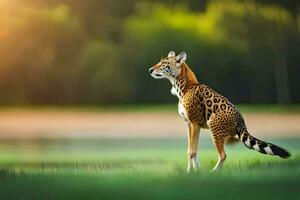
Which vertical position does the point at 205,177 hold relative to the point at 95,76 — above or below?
below

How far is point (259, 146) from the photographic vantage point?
3.38m

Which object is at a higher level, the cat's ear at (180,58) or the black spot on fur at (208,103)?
the cat's ear at (180,58)

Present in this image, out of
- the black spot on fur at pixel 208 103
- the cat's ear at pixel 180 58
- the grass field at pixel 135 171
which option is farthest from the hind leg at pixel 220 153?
the cat's ear at pixel 180 58

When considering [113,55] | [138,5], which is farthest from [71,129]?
[138,5]

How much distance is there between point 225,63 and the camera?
11.5 ft

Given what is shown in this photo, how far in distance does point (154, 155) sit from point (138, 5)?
62 cm

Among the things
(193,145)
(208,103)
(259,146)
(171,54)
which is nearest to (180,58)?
(171,54)

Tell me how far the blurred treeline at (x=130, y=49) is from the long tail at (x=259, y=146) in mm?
160

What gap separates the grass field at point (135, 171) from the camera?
Result: 128 inches

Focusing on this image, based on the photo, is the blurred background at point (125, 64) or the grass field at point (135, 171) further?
the blurred background at point (125, 64)

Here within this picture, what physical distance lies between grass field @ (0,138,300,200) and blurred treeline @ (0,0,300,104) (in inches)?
7.7

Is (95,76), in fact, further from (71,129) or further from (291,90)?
(291,90)

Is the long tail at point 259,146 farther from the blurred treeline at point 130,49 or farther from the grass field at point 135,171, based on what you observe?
the blurred treeline at point 130,49

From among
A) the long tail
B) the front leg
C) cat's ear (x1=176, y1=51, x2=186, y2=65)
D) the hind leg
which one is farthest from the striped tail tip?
cat's ear (x1=176, y1=51, x2=186, y2=65)
